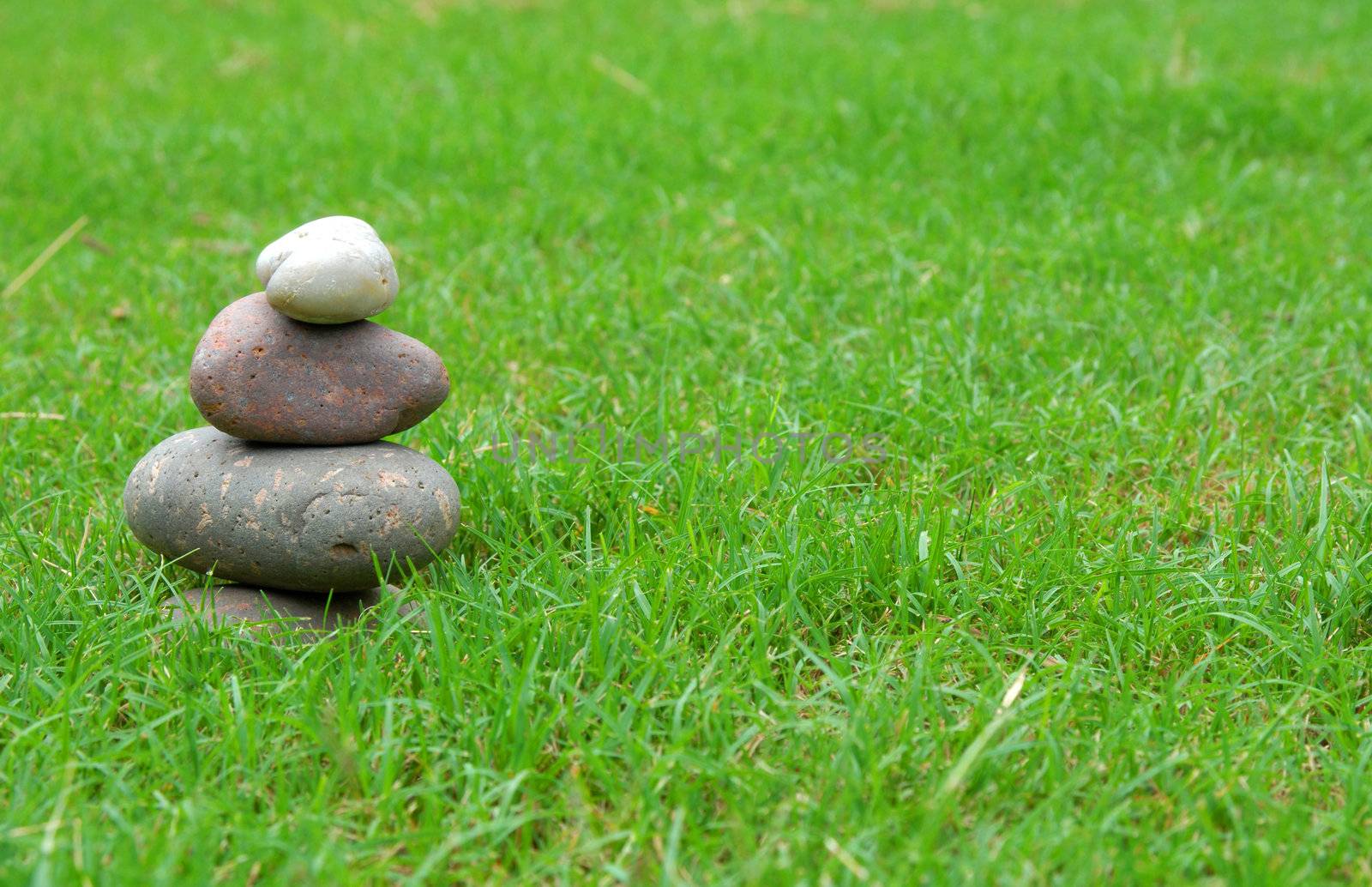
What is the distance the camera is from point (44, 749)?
217 cm

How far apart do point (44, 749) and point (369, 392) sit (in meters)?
0.95

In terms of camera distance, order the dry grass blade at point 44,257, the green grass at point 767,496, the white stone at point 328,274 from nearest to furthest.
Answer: the green grass at point 767,496, the white stone at point 328,274, the dry grass blade at point 44,257

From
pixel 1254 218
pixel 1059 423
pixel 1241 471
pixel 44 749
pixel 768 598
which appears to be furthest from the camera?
pixel 1254 218

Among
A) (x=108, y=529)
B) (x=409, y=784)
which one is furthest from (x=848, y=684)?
(x=108, y=529)

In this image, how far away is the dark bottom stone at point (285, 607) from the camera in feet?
8.58

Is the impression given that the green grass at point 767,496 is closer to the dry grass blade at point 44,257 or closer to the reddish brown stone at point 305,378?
the dry grass blade at point 44,257

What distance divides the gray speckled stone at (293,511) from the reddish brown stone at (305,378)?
6 cm

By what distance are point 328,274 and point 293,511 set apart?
0.50m

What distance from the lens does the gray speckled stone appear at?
2.58 metres

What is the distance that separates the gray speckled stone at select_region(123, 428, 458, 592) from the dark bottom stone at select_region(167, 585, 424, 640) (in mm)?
46

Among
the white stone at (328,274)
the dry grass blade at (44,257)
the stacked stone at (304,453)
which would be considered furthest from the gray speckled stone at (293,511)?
the dry grass blade at (44,257)

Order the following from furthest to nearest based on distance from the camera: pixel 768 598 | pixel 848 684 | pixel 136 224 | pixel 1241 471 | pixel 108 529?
pixel 136 224 → pixel 1241 471 → pixel 108 529 → pixel 768 598 → pixel 848 684

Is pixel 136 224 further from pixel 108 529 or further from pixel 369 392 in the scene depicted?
pixel 369 392

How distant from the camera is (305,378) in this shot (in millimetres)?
2658
